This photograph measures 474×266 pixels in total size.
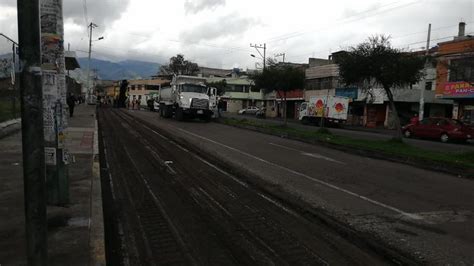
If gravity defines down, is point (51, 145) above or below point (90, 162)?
above

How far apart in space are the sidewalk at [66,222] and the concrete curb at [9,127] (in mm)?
5585

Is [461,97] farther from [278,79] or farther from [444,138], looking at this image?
[278,79]

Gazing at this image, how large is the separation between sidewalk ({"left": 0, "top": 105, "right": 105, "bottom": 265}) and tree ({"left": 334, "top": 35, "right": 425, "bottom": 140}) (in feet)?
49.3

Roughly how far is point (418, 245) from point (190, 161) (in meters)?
8.54

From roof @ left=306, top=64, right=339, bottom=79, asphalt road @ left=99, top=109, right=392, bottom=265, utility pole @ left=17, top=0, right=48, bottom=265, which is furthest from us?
roof @ left=306, top=64, right=339, bottom=79

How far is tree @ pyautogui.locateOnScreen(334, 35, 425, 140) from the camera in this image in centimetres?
2236

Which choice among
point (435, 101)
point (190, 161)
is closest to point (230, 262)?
point (190, 161)

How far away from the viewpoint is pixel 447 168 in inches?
597

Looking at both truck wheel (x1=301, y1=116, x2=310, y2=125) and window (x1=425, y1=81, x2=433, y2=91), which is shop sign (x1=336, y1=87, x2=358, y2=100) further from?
window (x1=425, y1=81, x2=433, y2=91)

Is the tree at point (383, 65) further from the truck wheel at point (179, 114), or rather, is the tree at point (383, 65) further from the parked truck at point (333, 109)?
the parked truck at point (333, 109)

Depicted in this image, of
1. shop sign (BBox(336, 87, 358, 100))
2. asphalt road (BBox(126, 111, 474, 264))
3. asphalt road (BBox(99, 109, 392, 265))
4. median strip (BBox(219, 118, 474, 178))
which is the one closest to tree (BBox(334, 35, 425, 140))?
median strip (BBox(219, 118, 474, 178))

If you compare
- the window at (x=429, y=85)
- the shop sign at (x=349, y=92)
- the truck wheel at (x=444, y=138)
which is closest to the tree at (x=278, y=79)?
the truck wheel at (x=444, y=138)

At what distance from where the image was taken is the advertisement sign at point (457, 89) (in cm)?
3850

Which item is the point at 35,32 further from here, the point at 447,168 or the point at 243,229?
the point at 447,168
